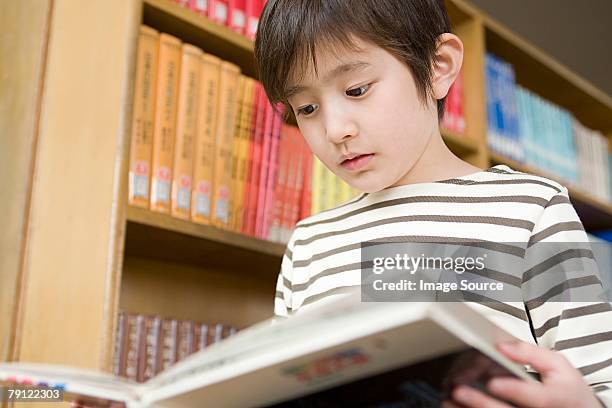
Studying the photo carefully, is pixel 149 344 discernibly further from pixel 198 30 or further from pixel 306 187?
pixel 198 30

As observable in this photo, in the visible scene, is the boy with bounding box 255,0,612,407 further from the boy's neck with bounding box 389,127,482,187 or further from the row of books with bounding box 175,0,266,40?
the row of books with bounding box 175,0,266,40

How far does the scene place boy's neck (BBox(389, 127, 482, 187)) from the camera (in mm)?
1026

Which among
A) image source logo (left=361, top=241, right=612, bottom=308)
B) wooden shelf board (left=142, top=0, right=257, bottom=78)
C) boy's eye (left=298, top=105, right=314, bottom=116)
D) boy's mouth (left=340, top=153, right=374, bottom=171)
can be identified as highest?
wooden shelf board (left=142, top=0, right=257, bottom=78)

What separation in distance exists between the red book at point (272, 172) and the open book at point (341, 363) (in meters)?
0.85

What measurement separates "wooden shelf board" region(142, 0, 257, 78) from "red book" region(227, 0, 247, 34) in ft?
0.13

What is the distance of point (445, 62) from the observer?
1.04 meters

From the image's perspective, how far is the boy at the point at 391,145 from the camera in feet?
2.96

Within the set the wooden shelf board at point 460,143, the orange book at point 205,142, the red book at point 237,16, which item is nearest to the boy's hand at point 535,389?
the orange book at point 205,142

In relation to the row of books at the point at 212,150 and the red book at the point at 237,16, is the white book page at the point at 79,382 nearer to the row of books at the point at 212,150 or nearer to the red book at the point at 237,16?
the row of books at the point at 212,150

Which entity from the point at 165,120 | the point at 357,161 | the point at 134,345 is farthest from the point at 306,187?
the point at 357,161

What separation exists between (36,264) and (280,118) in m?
0.56

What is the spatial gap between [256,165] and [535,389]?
0.96 meters

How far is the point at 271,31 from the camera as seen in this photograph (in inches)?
39.1

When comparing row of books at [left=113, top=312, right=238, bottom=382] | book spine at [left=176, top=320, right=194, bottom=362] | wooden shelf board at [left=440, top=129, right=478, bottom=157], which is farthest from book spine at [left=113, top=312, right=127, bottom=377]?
wooden shelf board at [left=440, top=129, right=478, bottom=157]
